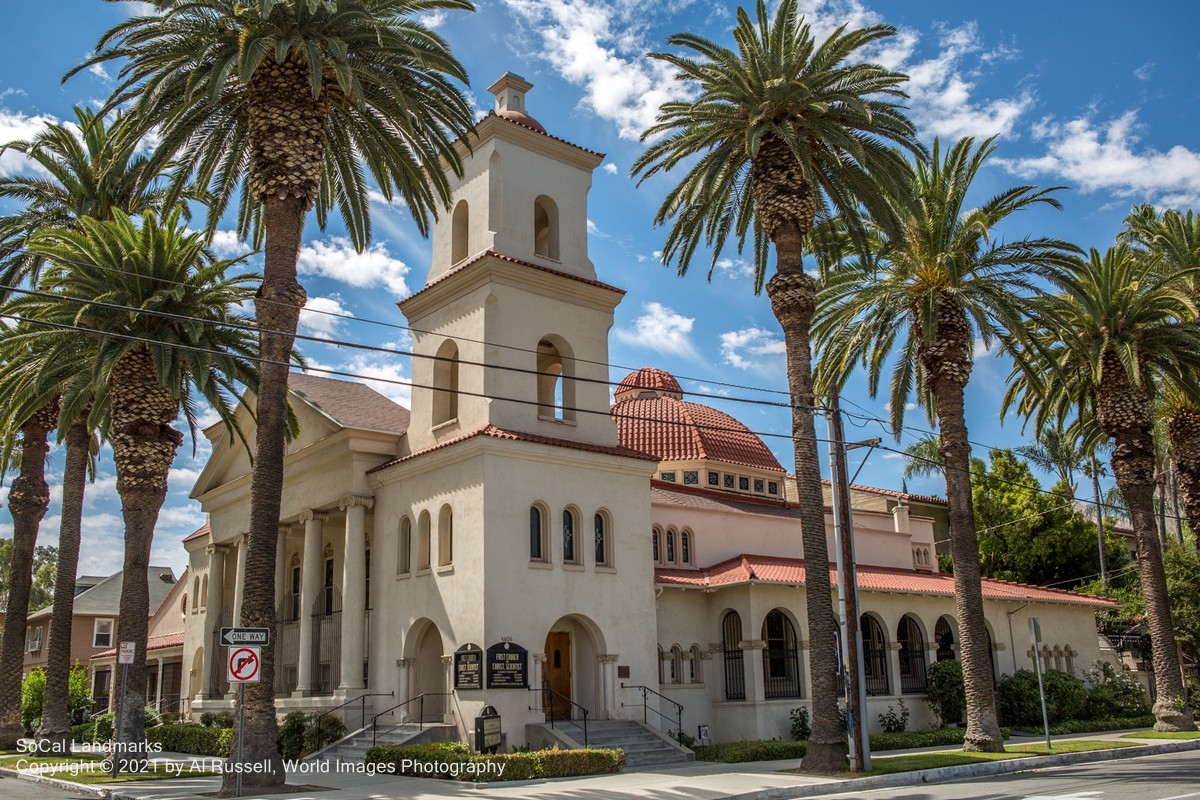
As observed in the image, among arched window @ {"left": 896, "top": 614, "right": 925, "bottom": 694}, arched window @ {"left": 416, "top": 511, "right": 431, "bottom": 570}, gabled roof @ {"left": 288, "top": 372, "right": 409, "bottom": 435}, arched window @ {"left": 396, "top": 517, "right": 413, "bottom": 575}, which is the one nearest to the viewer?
arched window @ {"left": 416, "top": 511, "right": 431, "bottom": 570}

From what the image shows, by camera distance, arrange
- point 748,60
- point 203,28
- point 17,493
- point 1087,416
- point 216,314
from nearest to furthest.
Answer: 1. point 203,28
2. point 748,60
3. point 216,314
4. point 17,493
5. point 1087,416

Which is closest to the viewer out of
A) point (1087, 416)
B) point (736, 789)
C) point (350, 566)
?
point (736, 789)

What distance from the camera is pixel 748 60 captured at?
79.6ft

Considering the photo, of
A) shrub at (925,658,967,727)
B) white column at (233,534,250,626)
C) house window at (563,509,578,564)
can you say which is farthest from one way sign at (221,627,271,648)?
shrub at (925,658,967,727)

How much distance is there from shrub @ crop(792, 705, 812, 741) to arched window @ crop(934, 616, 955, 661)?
9814mm

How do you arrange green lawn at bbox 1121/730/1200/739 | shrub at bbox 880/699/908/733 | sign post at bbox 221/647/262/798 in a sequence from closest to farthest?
sign post at bbox 221/647/262/798 → green lawn at bbox 1121/730/1200/739 → shrub at bbox 880/699/908/733

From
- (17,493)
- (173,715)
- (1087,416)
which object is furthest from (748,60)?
(173,715)

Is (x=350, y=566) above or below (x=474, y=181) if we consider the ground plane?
below

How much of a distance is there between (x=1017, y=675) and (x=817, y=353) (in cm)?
1471

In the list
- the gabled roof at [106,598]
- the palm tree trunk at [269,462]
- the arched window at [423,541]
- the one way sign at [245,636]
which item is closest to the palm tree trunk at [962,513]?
the arched window at [423,541]

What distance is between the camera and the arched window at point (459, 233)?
3041 centimetres

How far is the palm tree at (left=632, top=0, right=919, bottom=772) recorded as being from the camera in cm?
2314

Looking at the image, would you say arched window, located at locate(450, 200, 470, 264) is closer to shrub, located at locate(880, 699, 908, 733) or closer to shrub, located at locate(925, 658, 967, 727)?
shrub, located at locate(880, 699, 908, 733)

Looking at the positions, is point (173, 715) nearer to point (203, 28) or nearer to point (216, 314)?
point (216, 314)
